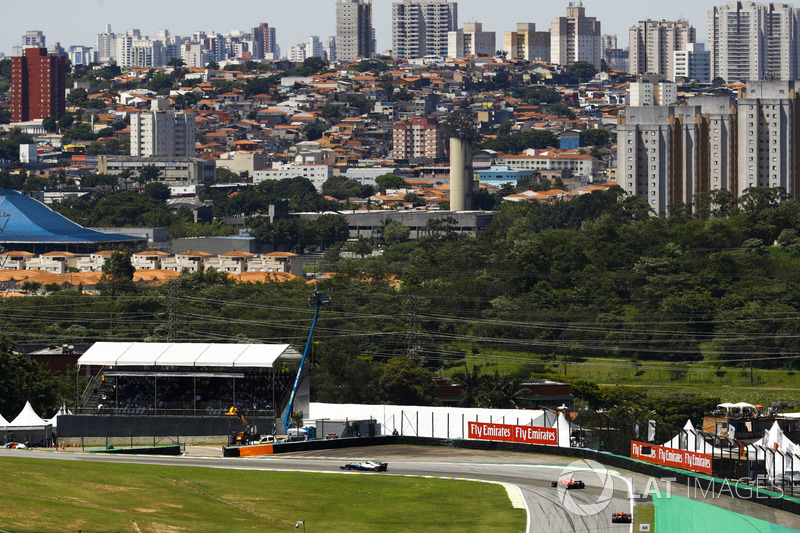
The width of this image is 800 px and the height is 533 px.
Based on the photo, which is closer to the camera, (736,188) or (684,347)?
(684,347)

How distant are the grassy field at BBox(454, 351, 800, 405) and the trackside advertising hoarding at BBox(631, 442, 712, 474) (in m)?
43.1

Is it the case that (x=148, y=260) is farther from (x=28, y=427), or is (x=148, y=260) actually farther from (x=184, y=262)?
(x=28, y=427)

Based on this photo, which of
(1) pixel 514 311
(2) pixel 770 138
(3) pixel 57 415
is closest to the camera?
(3) pixel 57 415

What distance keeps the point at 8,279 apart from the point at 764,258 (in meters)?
86.4

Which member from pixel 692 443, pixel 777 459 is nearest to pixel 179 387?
pixel 692 443

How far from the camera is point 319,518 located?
1676 inches


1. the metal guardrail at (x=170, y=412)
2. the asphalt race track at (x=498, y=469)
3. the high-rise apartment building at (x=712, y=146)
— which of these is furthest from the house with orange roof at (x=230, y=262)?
the asphalt race track at (x=498, y=469)

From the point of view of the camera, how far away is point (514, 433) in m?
56.3

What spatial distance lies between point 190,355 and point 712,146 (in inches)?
5526

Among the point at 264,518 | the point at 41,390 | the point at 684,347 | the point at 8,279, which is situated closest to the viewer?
the point at 264,518

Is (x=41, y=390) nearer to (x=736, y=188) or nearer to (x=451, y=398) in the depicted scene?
(x=451, y=398)

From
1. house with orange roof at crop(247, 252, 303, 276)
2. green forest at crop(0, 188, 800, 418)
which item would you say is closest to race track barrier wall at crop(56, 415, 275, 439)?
green forest at crop(0, 188, 800, 418)

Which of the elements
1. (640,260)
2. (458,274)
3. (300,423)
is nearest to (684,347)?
(640,260)

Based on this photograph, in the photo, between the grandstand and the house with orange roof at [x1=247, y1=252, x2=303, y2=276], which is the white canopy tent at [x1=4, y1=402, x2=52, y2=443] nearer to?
the grandstand
